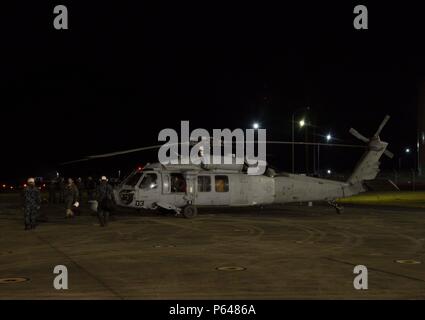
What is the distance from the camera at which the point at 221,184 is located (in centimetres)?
2550

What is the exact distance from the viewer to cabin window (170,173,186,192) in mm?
24670

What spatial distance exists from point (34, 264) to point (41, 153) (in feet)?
390

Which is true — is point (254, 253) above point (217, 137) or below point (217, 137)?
below

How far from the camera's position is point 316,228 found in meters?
19.9

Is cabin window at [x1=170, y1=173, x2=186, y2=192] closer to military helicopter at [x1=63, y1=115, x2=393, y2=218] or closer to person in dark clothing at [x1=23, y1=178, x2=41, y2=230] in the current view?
military helicopter at [x1=63, y1=115, x2=393, y2=218]

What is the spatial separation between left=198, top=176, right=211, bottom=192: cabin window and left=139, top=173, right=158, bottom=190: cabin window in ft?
7.13

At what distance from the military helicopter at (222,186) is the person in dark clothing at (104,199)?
3.28 m

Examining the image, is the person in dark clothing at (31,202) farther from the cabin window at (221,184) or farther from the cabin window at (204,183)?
the cabin window at (221,184)

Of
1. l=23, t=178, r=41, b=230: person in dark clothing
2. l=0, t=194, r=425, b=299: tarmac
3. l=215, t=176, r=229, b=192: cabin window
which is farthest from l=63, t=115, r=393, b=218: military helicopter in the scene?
l=23, t=178, r=41, b=230: person in dark clothing

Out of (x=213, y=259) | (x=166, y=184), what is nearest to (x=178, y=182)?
(x=166, y=184)
